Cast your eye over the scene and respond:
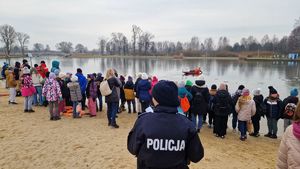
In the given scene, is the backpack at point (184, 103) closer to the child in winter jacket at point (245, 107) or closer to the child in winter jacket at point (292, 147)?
the child in winter jacket at point (245, 107)

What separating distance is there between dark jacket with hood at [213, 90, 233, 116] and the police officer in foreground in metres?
5.24

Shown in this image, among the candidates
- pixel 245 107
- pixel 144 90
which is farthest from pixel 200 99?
pixel 144 90

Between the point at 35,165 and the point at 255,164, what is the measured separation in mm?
4755

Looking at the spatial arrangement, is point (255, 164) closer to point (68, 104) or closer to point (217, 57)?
point (68, 104)

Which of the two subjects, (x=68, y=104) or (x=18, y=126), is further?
(x=68, y=104)

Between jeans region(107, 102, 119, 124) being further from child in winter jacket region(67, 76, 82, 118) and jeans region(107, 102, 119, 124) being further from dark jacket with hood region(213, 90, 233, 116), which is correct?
dark jacket with hood region(213, 90, 233, 116)

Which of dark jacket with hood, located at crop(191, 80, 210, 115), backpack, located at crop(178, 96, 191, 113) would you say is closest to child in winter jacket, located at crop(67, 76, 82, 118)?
backpack, located at crop(178, 96, 191, 113)

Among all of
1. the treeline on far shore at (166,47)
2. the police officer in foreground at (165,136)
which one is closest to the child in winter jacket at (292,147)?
the police officer in foreground at (165,136)

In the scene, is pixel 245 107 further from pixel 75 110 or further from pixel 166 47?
pixel 166 47

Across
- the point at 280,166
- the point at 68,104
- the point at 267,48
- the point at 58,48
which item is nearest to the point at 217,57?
the point at 267,48

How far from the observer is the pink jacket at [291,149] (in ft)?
8.89

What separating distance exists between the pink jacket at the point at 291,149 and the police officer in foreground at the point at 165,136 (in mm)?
950

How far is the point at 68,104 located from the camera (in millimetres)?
10477

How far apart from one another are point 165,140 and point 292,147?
1.37 meters
